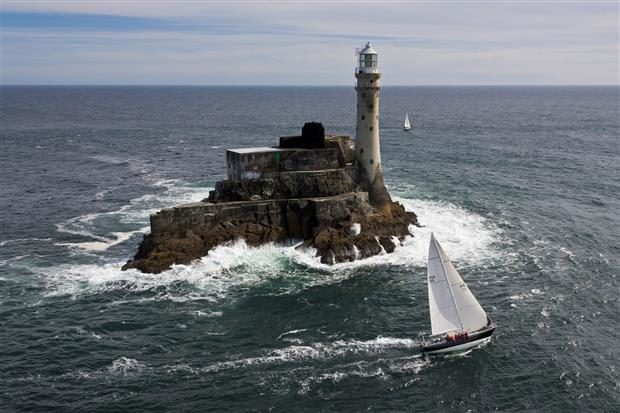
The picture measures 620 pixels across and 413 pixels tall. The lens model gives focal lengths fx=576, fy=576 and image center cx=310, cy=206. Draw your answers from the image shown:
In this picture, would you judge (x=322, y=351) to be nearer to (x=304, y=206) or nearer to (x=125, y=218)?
(x=304, y=206)

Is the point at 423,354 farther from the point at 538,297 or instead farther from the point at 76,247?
the point at 76,247

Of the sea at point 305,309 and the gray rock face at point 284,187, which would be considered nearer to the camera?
the sea at point 305,309

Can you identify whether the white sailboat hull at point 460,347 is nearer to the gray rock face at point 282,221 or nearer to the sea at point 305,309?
the sea at point 305,309

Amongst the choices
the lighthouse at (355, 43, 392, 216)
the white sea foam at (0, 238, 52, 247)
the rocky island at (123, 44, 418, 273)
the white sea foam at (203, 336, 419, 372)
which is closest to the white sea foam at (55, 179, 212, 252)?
the white sea foam at (0, 238, 52, 247)

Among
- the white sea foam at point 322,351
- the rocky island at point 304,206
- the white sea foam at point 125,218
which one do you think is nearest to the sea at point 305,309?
the white sea foam at point 322,351

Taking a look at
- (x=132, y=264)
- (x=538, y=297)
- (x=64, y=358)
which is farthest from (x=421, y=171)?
(x=64, y=358)

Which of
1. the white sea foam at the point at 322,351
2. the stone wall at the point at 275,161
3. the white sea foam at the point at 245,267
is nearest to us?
the white sea foam at the point at 322,351

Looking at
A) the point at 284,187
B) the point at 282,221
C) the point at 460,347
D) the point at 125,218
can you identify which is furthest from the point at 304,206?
the point at 460,347
